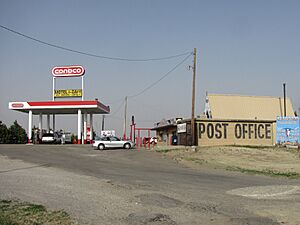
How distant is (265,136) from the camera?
4700 cm

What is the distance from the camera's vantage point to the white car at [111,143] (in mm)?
37250

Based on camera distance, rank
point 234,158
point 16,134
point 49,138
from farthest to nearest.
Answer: point 16,134
point 49,138
point 234,158

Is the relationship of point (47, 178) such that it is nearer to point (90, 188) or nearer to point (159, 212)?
point (90, 188)

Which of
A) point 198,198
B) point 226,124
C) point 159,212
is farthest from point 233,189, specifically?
point 226,124

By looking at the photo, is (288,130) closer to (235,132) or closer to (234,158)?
(235,132)

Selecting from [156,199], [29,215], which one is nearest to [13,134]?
[156,199]

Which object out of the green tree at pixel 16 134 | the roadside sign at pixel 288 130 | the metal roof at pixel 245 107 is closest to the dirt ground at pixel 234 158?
the roadside sign at pixel 288 130

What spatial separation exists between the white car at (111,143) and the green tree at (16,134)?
3795cm

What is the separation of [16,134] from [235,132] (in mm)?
45155

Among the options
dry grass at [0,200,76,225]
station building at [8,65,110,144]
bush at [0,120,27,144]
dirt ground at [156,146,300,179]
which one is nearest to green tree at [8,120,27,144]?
bush at [0,120,27,144]

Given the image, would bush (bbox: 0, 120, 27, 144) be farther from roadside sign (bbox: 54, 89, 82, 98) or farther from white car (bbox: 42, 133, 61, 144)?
roadside sign (bbox: 54, 89, 82, 98)

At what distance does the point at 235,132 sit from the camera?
4619 cm

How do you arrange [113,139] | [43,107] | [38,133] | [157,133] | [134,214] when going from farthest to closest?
[157,133] → [38,133] → [43,107] → [113,139] → [134,214]

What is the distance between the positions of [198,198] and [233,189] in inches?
105
